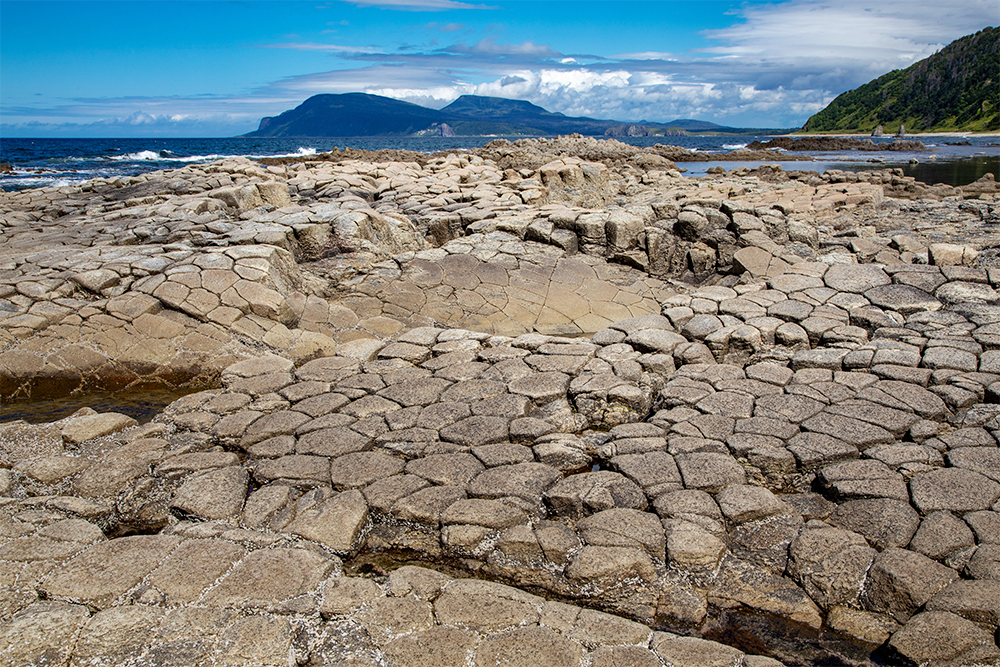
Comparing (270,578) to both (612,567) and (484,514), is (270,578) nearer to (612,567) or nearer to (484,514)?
(484,514)

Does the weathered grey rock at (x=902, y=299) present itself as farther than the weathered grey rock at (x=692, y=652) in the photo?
Yes

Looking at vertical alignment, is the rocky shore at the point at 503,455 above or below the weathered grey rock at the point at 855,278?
below

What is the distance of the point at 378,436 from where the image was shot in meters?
4.21

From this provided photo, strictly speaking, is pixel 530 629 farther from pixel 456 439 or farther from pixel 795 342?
pixel 795 342

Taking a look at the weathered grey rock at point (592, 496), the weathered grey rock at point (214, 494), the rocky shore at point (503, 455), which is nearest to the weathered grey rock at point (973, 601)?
the rocky shore at point (503, 455)

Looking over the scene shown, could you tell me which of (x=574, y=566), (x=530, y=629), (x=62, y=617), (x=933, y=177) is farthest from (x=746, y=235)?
(x=933, y=177)

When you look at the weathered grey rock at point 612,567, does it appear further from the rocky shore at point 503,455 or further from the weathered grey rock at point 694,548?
the weathered grey rock at point 694,548

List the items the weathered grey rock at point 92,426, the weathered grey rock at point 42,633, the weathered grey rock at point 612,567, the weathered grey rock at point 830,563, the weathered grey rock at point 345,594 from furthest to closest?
the weathered grey rock at point 92,426, the weathered grey rock at point 612,567, the weathered grey rock at point 830,563, the weathered grey rock at point 345,594, the weathered grey rock at point 42,633

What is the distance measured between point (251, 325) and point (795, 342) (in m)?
5.20

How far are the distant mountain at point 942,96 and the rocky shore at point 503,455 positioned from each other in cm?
7823

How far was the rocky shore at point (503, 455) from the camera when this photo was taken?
104 inches

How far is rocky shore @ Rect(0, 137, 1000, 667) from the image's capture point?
265 centimetres

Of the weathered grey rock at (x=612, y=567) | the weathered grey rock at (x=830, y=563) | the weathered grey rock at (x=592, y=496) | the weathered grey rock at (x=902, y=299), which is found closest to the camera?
the weathered grey rock at (x=830, y=563)

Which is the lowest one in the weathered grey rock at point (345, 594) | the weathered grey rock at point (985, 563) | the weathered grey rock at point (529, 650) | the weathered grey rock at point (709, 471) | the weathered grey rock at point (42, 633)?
the weathered grey rock at point (529, 650)
